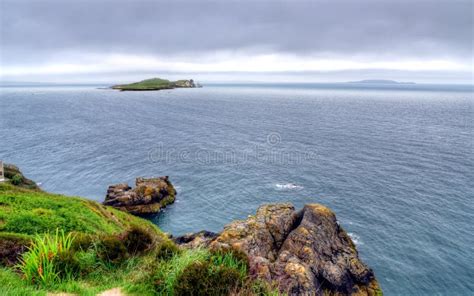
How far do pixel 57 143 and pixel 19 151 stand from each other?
34.6ft

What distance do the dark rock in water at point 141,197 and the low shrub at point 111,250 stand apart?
4213 centimetres

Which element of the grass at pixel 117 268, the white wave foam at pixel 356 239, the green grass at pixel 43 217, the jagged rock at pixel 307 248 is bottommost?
the white wave foam at pixel 356 239

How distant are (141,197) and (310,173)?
118ft

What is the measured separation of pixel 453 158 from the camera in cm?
7719

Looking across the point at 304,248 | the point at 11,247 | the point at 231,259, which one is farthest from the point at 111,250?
Answer: the point at 304,248

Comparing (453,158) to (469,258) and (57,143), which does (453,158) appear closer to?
(469,258)

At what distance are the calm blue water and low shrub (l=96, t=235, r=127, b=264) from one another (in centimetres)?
3123

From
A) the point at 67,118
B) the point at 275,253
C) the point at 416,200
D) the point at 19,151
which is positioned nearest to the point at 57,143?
the point at 19,151

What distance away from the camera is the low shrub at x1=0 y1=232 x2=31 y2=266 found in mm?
13469

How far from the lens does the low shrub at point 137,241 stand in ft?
44.2

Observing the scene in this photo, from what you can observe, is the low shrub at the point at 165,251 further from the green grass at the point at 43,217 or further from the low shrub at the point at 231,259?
the green grass at the point at 43,217

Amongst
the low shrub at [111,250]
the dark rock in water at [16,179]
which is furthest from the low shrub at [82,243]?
the dark rock in water at [16,179]

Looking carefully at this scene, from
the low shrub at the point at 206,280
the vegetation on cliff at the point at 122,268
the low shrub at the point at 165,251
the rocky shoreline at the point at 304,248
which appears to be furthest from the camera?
the rocky shoreline at the point at 304,248

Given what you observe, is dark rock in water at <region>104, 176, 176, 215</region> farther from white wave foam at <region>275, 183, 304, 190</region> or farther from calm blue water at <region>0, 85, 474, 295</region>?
white wave foam at <region>275, 183, 304, 190</region>
